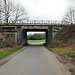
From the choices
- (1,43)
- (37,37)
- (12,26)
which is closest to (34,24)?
(12,26)

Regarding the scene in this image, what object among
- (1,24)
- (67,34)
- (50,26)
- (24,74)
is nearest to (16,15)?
(1,24)

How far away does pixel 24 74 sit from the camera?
205 inches

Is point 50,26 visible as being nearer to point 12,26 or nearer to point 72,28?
point 72,28

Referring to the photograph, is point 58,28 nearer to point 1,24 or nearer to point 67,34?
point 67,34

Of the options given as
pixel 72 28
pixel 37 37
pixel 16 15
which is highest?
pixel 16 15

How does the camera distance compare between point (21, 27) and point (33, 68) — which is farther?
point (21, 27)

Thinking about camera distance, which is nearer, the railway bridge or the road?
the road

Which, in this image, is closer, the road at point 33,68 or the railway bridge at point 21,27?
the road at point 33,68

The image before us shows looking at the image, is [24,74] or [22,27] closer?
[24,74]

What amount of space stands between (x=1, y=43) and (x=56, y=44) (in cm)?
1119

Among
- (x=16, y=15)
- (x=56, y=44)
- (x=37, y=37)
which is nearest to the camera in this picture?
(x=56, y=44)

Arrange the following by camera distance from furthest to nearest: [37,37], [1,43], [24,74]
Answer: [37,37]
[1,43]
[24,74]

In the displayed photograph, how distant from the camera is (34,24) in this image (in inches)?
1081

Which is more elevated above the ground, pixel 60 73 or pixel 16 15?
pixel 16 15
